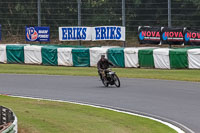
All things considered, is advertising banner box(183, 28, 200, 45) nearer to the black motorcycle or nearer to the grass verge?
the black motorcycle

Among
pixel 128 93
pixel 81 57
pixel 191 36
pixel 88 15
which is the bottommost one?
pixel 128 93

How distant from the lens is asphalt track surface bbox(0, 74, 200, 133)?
17281 millimetres

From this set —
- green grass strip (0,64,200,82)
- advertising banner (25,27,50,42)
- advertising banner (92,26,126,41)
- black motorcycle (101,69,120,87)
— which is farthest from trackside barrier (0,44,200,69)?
black motorcycle (101,69,120,87)

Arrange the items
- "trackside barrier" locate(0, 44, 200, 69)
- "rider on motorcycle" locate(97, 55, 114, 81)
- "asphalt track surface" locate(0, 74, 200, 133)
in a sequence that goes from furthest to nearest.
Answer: "trackside barrier" locate(0, 44, 200, 69) < "rider on motorcycle" locate(97, 55, 114, 81) < "asphalt track surface" locate(0, 74, 200, 133)

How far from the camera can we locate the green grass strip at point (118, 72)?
97.0 feet

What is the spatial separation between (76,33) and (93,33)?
139cm

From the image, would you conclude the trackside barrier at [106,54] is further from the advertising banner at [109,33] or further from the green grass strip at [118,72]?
the advertising banner at [109,33]

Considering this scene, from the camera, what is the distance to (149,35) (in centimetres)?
3875

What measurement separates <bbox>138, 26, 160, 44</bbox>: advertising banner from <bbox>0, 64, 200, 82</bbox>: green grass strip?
13.8 ft

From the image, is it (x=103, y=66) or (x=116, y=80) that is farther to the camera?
(x=103, y=66)

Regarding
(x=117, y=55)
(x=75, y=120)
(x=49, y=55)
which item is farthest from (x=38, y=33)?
(x=75, y=120)

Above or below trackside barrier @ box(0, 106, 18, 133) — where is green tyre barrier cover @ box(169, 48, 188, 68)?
above

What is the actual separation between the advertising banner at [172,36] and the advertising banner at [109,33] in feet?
9.85

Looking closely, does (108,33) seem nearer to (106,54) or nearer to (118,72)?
(106,54)
